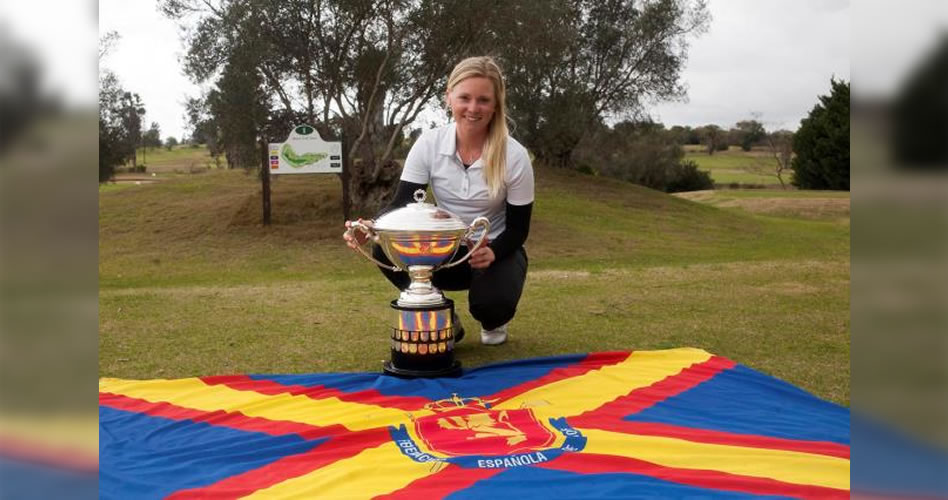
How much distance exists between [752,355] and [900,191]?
10.7ft

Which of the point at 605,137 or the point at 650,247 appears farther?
the point at 605,137

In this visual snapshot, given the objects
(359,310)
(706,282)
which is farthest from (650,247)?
(359,310)

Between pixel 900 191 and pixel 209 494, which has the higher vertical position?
pixel 900 191

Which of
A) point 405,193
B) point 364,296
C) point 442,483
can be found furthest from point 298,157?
point 442,483

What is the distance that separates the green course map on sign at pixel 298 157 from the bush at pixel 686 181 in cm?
2458

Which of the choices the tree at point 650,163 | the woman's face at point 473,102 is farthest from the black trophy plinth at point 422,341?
the tree at point 650,163

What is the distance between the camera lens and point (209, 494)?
1.95 metres

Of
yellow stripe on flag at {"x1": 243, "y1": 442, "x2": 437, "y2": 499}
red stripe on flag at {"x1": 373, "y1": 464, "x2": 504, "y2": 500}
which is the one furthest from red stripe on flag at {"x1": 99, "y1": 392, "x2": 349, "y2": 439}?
red stripe on flag at {"x1": 373, "y1": 464, "x2": 504, "y2": 500}

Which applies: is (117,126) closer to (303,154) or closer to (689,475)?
(303,154)

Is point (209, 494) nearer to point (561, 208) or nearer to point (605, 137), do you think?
point (561, 208)

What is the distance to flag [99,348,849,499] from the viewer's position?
2.00 m

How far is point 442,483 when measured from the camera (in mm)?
2010

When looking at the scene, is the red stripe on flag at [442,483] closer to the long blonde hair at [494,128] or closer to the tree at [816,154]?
the long blonde hair at [494,128]

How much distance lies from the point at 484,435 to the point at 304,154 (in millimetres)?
8555
